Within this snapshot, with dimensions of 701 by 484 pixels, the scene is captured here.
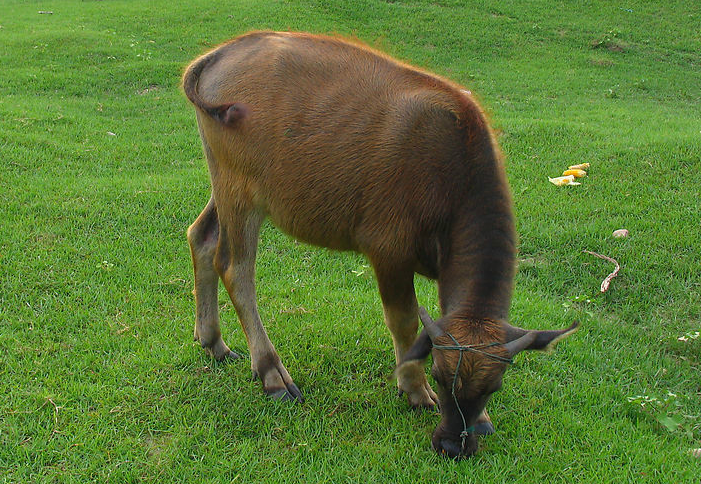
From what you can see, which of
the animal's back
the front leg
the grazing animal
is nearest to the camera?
the grazing animal

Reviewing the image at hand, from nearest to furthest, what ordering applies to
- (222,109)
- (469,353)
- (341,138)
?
(469,353) → (341,138) → (222,109)

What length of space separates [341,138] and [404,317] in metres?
1.06

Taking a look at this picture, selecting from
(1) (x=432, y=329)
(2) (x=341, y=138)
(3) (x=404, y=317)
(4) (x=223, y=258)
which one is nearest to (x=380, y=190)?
(2) (x=341, y=138)

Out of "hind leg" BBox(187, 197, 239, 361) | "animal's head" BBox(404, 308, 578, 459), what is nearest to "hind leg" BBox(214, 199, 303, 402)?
"hind leg" BBox(187, 197, 239, 361)

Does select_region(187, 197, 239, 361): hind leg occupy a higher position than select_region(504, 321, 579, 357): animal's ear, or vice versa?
select_region(504, 321, 579, 357): animal's ear

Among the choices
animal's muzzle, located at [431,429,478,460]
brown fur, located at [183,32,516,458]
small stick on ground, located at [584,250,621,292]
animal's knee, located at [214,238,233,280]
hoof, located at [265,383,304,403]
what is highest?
brown fur, located at [183,32,516,458]

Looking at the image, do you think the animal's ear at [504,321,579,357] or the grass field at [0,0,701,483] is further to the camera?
the grass field at [0,0,701,483]

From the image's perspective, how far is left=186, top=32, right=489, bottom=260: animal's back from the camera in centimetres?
336

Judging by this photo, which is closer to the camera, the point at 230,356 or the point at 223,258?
the point at 223,258

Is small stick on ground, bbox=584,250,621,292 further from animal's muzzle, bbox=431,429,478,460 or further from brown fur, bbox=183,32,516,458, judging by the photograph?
animal's muzzle, bbox=431,429,478,460

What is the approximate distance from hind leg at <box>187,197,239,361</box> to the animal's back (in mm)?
561

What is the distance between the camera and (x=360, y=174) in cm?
347

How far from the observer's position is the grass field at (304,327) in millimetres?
3369

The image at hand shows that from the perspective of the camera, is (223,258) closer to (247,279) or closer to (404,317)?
(247,279)
